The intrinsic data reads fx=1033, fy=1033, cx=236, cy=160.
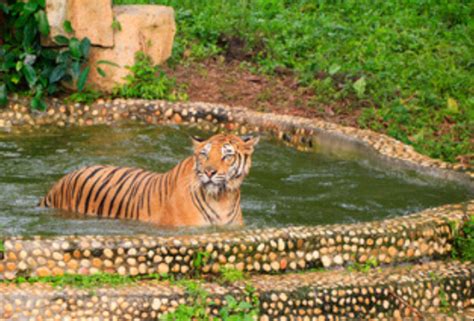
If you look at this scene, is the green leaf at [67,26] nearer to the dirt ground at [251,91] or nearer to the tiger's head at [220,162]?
the dirt ground at [251,91]

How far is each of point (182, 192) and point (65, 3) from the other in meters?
4.79

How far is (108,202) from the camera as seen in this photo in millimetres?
8328

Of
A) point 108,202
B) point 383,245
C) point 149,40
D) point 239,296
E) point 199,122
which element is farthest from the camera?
→ point 149,40

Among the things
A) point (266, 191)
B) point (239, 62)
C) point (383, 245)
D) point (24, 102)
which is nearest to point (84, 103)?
point (24, 102)

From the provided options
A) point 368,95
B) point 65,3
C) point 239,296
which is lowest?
point 239,296

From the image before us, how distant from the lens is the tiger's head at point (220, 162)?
782 centimetres

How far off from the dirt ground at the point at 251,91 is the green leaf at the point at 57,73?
149 centimetres

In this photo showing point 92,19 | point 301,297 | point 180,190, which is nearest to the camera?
point 301,297

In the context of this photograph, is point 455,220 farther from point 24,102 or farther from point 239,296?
point 24,102

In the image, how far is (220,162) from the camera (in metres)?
7.83

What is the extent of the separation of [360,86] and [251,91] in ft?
4.36

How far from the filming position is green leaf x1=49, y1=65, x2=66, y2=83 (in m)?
11.8

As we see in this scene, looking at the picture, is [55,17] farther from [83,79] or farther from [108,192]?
[108,192]

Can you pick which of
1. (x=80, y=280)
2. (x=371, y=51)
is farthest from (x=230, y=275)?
(x=371, y=51)
